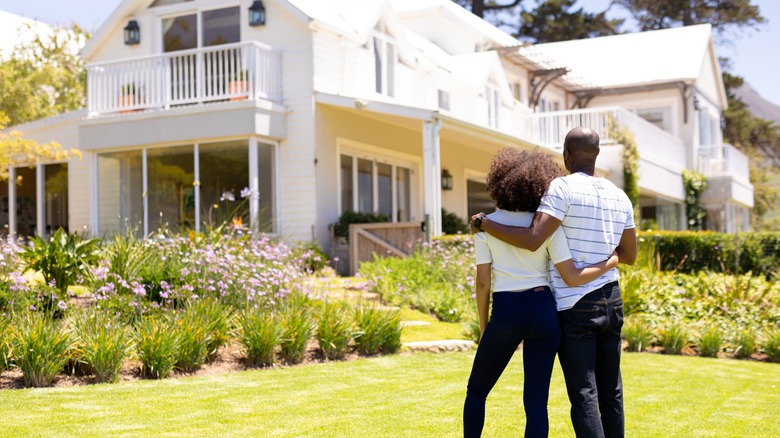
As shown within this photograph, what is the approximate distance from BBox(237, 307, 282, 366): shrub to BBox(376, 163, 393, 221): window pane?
10523 mm

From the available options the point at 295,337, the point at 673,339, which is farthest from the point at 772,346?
the point at 295,337

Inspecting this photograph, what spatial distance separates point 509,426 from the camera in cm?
579

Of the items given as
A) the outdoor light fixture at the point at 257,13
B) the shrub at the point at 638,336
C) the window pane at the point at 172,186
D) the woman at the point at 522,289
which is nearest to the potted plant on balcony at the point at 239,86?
the window pane at the point at 172,186

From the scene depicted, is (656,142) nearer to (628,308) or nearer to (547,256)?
(628,308)

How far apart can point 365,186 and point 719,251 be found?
268 inches

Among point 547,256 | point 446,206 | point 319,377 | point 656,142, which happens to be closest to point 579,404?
point 547,256

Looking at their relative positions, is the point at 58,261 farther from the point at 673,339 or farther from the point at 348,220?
the point at 348,220

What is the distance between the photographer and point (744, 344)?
9.55m

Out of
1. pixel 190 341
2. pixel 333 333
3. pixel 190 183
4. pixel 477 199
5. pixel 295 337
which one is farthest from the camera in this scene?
pixel 477 199

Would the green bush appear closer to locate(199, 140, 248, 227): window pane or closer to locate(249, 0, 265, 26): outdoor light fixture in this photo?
locate(199, 140, 248, 227): window pane

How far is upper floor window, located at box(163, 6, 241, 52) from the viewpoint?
17438 millimetres

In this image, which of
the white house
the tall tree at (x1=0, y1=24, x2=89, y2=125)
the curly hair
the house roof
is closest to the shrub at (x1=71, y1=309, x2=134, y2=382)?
the curly hair

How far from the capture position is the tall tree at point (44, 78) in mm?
22891

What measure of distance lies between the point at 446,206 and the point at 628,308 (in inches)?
412
